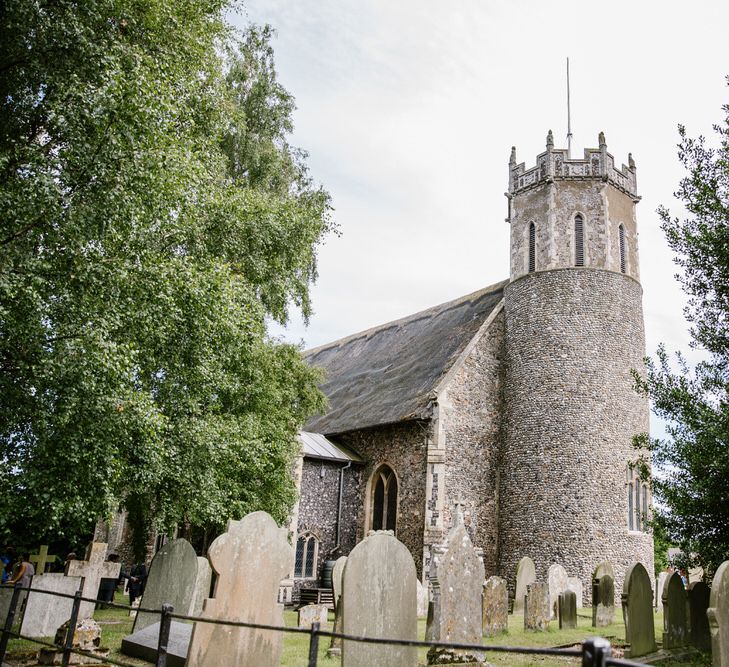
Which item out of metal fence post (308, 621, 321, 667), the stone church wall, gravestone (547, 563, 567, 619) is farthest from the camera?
the stone church wall

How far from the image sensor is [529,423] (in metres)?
17.9

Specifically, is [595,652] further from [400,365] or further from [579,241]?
[400,365]

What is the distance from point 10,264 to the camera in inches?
314

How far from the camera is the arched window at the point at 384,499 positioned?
18672 mm

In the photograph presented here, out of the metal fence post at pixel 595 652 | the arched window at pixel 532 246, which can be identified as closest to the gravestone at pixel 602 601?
the arched window at pixel 532 246

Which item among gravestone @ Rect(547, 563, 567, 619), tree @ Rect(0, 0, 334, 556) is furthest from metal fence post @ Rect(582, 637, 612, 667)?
gravestone @ Rect(547, 563, 567, 619)

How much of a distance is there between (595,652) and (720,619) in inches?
207

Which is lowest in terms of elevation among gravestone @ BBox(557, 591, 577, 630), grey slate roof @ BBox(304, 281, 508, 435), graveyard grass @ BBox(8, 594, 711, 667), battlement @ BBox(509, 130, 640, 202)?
graveyard grass @ BBox(8, 594, 711, 667)

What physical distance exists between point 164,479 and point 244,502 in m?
2.03

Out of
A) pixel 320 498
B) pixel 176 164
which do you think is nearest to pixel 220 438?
pixel 176 164

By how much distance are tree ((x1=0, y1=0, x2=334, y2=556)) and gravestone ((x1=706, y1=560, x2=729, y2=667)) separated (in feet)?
22.8

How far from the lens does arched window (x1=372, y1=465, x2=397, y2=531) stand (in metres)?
18.7

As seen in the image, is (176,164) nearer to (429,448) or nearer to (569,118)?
(429,448)

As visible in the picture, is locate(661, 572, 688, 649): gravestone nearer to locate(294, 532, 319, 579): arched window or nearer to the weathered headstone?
the weathered headstone
